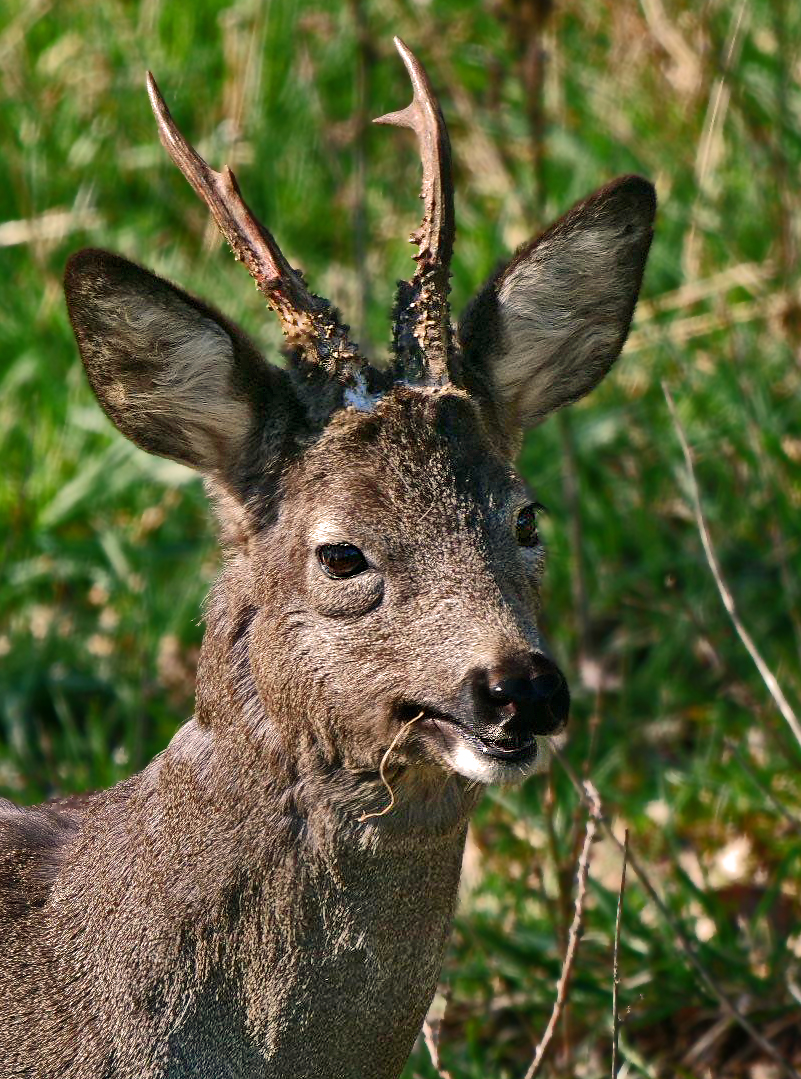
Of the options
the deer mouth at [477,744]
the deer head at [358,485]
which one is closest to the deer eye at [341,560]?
the deer head at [358,485]

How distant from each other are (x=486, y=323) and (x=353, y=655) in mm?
763

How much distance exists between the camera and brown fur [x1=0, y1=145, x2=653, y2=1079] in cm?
320

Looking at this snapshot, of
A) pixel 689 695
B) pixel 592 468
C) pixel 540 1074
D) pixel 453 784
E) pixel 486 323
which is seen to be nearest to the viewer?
pixel 453 784

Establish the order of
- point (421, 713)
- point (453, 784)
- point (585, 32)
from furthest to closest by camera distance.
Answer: point (585, 32) → point (453, 784) → point (421, 713)

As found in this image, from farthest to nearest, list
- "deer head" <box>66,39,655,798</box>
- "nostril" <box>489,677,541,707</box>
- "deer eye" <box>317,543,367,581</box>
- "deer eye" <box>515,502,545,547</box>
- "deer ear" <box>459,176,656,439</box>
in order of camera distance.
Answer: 1. "deer ear" <box>459,176,656,439</box>
2. "deer eye" <box>515,502,545,547</box>
3. "deer eye" <box>317,543,367,581</box>
4. "deer head" <box>66,39,655,798</box>
5. "nostril" <box>489,677,541,707</box>

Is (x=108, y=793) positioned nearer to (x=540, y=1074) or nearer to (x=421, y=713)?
(x=421, y=713)

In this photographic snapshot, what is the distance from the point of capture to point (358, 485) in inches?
129

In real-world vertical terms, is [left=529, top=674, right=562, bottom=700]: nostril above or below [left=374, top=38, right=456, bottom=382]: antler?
below

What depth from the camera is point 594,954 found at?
481cm

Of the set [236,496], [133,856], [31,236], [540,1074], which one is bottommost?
Answer: [540,1074]

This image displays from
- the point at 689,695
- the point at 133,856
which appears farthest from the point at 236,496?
the point at 689,695

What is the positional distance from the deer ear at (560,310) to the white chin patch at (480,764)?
0.73m

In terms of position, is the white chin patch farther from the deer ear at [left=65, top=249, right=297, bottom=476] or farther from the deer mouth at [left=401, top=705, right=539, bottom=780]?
the deer ear at [left=65, top=249, right=297, bottom=476]

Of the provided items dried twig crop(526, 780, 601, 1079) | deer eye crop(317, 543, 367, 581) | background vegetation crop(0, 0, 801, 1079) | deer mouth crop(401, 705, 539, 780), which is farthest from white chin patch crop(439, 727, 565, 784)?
background vegetation crop(0, 0, 801, 1079)
